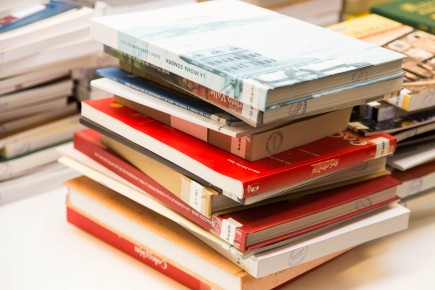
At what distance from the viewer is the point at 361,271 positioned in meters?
0.97

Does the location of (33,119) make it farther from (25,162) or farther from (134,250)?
(134,250)

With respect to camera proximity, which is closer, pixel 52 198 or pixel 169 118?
pixel 169 118

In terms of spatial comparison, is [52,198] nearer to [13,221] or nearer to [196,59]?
[13,221]

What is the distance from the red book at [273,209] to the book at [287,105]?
111 mm

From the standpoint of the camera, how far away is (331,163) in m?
0.88

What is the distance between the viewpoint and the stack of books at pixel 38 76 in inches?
44.2

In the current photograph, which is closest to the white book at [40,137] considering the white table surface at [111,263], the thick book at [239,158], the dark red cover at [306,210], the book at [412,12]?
the white table surface at [111,263]

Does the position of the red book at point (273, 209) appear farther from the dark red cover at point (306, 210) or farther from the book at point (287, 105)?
the book at point (287, 105)

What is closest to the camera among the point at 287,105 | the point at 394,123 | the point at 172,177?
the point at 287,105

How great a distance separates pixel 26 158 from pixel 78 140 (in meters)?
0.15

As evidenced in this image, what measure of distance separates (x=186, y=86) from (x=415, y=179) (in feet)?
1.19

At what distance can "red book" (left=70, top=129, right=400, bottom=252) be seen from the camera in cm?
84

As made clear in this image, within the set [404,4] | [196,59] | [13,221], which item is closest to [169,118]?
[196,59]

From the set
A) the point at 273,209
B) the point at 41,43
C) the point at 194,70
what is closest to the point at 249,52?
the point at 194,70
